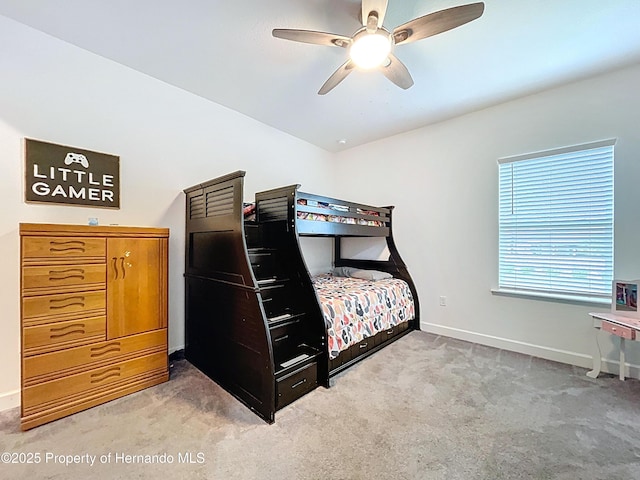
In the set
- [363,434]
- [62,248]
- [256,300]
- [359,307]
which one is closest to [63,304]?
[62,248]

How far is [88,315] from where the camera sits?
193 centimetres

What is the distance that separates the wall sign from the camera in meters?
2.01

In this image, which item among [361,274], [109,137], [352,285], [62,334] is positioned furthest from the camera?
[361,274]

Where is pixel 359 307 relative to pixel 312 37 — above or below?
below

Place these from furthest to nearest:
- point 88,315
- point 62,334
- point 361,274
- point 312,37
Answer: point 361,274, point 88,315, point 62,334, point 312,37

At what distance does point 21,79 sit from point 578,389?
474cm

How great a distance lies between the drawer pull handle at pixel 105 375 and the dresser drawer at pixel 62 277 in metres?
0.61

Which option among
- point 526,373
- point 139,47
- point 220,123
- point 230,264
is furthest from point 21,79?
point 526,373

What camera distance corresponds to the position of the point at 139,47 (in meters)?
2.16

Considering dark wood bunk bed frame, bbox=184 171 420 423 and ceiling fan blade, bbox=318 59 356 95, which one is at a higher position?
ceiling fan blade, bbox=318 59 356 95

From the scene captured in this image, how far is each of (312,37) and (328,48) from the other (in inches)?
22.0

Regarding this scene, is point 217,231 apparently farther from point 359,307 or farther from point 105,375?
point 359,307

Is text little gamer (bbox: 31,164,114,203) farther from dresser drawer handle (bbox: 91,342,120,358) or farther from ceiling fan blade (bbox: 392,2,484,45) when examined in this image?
ceiling fan blade (bbox: 392,2,484,45)

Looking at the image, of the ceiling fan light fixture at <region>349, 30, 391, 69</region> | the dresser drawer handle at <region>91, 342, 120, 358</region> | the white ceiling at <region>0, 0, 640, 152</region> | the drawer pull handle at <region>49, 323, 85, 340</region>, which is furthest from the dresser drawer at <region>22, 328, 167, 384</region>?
the ceiling fan light fixture at <region>349, 30, 391, 69</region>
